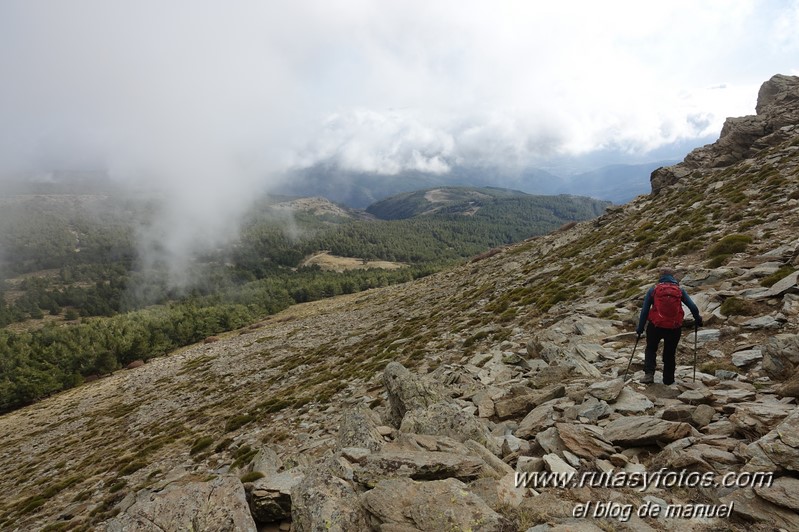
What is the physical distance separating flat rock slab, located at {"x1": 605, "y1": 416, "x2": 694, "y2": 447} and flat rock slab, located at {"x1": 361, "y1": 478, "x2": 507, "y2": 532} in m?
3.95

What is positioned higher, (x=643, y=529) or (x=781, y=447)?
(x=781, y=447)

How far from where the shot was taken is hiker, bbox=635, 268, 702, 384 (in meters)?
10.9

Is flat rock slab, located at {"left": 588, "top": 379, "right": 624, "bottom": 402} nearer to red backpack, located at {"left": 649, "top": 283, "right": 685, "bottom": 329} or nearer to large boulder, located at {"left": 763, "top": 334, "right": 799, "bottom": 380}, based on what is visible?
red backpack, located at {"left": 649, "top": 283, "right": 685, "bottom": 329}

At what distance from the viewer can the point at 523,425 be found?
10992 millimetres

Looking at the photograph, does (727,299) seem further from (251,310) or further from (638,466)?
(251,310)

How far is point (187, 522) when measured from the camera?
26.1ft

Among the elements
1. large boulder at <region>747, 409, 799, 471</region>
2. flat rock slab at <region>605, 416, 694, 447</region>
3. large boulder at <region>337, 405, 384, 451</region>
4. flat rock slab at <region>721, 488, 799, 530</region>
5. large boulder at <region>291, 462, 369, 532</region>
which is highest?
large boulder at <region>747, 409, 799, 471</region>

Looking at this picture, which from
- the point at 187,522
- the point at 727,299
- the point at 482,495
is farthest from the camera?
the point at 727,299

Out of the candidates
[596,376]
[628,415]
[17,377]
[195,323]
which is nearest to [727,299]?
[596,376]

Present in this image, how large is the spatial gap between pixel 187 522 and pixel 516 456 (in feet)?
25.6

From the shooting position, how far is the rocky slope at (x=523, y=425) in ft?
21.8

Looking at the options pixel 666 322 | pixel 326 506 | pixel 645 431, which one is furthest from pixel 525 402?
pixel 326 506

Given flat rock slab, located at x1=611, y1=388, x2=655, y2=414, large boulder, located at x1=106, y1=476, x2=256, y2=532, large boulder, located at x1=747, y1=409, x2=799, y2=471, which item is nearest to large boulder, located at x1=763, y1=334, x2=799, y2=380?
flat rock slab, located at x1=611, y1=388, x2=655, y2=414

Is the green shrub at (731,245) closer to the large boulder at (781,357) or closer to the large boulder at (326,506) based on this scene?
the large boulder at (781,357)
